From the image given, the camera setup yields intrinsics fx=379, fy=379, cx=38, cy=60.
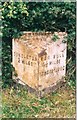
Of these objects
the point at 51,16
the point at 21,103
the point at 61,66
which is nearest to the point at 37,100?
the point at 21,103

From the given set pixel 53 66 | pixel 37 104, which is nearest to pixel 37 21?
pixel 53 66

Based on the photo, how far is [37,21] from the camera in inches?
170

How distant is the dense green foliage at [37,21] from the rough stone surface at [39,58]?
A: 0.09 meters

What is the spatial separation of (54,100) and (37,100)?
0.19 m

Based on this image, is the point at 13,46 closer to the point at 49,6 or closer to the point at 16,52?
the point at 16,52

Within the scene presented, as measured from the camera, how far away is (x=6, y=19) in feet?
13.9

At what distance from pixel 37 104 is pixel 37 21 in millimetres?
938

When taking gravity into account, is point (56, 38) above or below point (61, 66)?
above

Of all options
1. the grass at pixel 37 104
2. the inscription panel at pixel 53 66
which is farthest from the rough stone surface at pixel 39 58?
the grass at pixel 37 104

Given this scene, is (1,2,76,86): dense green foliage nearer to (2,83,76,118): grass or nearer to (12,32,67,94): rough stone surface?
(12,32,67,94): rough stone surface

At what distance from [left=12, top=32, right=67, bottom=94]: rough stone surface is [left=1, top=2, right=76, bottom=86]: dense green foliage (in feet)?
0.28

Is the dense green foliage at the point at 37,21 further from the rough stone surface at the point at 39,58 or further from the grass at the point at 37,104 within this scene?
the grass at the point at 37,104

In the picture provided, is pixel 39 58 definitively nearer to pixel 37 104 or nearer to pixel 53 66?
pixel 53 66

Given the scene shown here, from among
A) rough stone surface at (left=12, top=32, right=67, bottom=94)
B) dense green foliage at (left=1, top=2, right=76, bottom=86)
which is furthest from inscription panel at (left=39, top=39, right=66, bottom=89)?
dense green foliage at (left=1, top=2, right=76, bottom=86)
